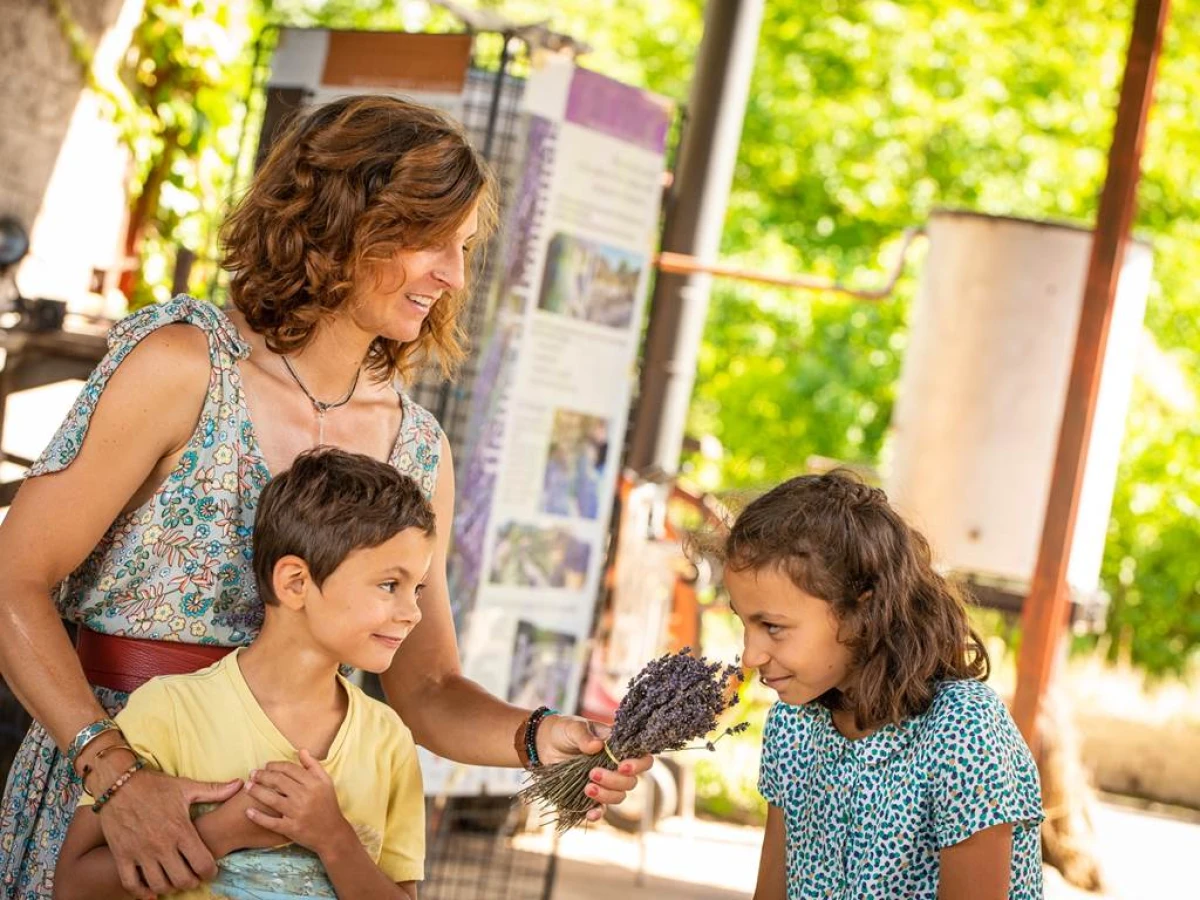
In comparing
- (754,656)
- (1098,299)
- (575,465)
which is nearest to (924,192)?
(1098,299)

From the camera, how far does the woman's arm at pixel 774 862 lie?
2.46m

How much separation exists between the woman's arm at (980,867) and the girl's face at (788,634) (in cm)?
28

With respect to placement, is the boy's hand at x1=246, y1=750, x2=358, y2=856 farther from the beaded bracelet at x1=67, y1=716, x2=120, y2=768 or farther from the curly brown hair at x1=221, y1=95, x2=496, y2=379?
the curly brown hair at x1=221, y1=95, x2=496, y2=379

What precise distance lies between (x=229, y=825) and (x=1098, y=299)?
3.68 m

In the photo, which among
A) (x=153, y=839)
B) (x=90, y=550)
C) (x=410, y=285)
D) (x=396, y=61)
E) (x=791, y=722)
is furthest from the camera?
(x=396, y=61)

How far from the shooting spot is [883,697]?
7.37 ft

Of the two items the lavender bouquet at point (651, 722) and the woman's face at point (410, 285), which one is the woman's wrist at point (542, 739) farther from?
the woman's face at point (410, 285)

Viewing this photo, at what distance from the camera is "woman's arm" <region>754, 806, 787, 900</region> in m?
2.46

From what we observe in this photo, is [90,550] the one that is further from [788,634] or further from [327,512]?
[788,634]

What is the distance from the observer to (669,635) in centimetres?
557

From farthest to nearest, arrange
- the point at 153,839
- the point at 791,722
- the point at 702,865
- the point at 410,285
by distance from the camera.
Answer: the point at 702,865, the point at 791,722, the point at 410,285, the point at 153,839

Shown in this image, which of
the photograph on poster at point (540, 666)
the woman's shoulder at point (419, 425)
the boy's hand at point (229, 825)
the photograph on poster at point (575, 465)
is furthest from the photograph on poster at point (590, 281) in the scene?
the boy's hand at point (229, 825)

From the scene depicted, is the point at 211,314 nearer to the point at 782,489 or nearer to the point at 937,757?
the point at 782,489

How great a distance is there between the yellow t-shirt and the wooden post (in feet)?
10.7
